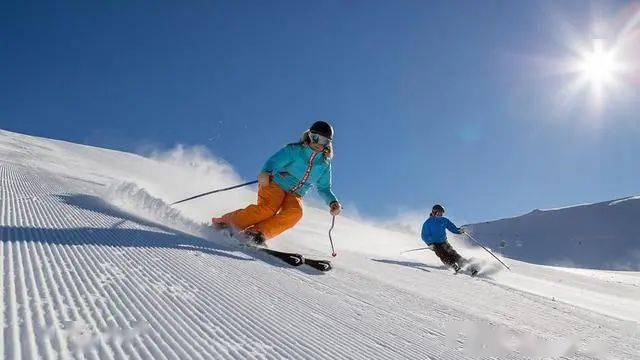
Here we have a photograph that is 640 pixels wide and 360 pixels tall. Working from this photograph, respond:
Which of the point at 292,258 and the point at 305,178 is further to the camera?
the point at 305,178

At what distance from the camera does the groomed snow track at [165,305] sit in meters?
1.74

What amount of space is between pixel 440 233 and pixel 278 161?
4926 millimetres

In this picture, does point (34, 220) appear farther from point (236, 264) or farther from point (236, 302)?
point (236, 302)

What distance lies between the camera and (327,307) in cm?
307

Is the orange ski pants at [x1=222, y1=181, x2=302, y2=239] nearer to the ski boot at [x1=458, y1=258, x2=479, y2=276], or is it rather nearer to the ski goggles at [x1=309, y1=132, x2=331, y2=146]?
the ski goggles at [x1=309, y1=132, x2=331, y2=146]

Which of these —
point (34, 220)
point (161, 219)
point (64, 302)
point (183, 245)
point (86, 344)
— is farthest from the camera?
point (161, 219)

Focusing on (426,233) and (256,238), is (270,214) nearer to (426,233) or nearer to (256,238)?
(256,238)

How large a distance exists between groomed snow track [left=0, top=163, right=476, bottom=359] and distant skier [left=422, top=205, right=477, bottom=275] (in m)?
5.87

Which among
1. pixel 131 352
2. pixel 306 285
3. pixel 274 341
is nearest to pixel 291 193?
pixel 306 285

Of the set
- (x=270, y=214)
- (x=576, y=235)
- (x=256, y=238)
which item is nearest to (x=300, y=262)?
(x=256, y=238)

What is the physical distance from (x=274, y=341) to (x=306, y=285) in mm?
1563

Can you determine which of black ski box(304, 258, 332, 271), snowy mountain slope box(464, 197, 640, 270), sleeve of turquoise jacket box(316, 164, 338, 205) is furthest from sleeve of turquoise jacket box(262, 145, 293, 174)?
snowy mountain slope box(464, 197, 640, 270)

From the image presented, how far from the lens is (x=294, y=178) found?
6.88 metres

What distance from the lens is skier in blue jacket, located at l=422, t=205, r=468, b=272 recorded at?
9.71 metres
